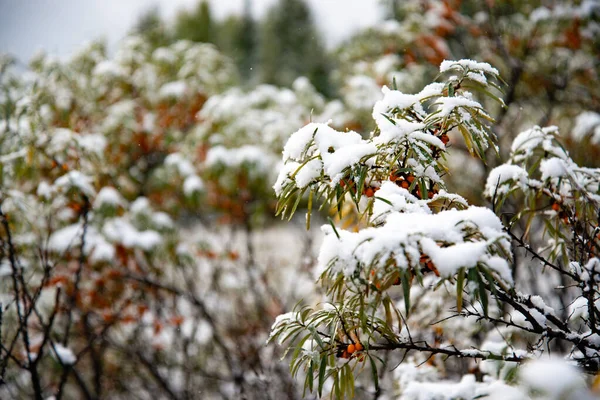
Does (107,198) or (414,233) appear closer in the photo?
(414,233)

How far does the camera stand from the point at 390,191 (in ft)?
4.13

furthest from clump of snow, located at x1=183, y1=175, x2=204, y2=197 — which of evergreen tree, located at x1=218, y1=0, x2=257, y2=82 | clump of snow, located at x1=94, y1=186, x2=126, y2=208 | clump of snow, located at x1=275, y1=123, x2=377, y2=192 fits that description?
evergreen tree, located at x1=218, y1=0, x2=257, y2=82

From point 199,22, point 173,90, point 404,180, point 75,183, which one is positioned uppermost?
point 199,22

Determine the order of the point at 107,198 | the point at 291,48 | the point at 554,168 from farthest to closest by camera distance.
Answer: the point at 291,48, the point at 107,198, the point at 554,168

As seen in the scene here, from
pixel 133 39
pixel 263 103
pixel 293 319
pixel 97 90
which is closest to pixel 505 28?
pixel 263 103

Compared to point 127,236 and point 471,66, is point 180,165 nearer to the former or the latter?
point 127,236

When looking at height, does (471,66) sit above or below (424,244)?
above

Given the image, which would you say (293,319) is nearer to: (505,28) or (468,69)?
(468,69)

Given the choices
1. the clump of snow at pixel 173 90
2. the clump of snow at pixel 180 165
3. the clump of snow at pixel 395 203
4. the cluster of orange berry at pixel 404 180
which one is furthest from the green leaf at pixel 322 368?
the clump of snow at pixel 173 90

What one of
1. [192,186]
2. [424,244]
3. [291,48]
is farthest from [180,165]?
[291,48]

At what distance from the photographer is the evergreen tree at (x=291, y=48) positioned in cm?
1870

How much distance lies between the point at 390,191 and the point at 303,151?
30cm

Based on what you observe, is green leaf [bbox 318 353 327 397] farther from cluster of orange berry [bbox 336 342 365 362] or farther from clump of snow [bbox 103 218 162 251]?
clump of snow [bbox 103 218 162 251]

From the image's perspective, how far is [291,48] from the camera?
2080 cm
